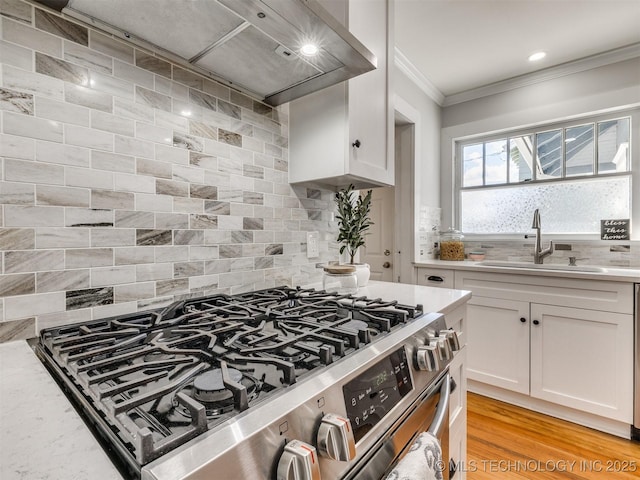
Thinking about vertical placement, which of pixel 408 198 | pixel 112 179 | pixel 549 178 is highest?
pixel 549 178

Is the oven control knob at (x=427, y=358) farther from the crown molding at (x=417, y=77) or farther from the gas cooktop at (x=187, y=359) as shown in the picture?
the crown molding at (x=417, y=77)

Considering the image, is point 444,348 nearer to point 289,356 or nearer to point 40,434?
point 289,356

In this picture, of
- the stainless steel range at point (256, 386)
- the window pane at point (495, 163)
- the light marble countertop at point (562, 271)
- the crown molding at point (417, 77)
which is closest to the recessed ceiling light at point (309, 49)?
the stainless steel range at point (256, 386)

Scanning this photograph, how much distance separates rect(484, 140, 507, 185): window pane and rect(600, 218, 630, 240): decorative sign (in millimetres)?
820

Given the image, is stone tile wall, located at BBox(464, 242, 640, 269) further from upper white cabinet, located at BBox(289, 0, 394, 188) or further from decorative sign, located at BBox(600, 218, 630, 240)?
upper white cabinet, located at BBox(289, 0, 394, 188)

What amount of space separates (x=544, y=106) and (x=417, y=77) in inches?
41.6

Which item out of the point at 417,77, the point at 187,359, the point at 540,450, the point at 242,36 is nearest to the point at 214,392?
the point at 187,359

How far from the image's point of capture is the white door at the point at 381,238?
9.92 feet

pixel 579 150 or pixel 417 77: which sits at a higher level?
pixel 417 77

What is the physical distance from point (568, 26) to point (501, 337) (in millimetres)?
2107

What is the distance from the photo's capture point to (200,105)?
114 centimetres

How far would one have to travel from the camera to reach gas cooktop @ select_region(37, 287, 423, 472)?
40 centimetres

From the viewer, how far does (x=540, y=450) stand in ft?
5.95

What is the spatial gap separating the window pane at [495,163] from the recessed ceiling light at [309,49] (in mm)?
2526
